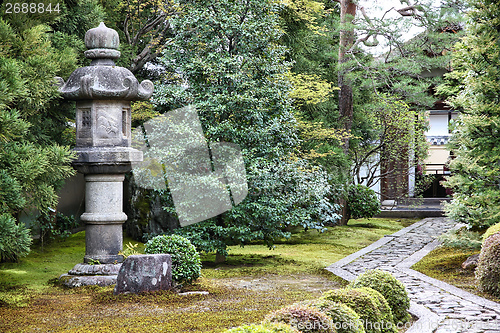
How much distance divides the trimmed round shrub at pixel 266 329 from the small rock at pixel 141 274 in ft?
14.4

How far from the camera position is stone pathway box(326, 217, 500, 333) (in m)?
6.03

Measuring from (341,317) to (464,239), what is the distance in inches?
274

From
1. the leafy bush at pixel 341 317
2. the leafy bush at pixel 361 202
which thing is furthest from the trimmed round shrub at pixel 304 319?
the leafy bush at pixel 361 202

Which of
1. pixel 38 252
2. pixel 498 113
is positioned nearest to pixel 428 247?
pixel 498 113

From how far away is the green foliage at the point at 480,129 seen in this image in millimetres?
10305

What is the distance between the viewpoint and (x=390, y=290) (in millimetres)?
6016

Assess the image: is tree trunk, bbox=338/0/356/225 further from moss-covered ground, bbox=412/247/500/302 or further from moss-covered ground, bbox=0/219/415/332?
moss-covered ground, bbox=412/247/500/302

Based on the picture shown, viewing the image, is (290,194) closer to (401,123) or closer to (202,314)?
(202,314)

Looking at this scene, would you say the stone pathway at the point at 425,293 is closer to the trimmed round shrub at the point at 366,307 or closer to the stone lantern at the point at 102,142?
the trimmed round shrub at the point at 366,307

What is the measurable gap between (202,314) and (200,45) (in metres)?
6.24

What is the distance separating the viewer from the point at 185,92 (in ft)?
35.2

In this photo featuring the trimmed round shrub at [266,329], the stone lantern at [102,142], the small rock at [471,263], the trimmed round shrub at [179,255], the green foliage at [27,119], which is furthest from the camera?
the small rock at [471,263]

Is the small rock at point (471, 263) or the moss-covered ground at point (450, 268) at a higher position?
the small rock at point (471, 263)

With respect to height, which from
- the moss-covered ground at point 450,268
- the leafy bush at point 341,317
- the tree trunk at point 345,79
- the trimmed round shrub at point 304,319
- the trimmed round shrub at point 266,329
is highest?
the tree trunk at point 345,79
